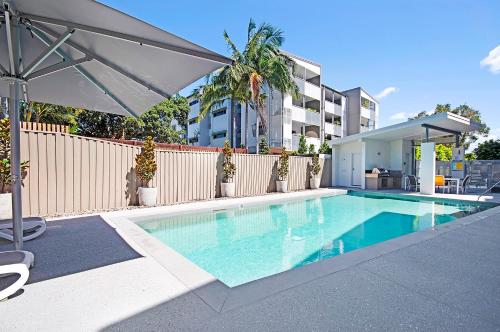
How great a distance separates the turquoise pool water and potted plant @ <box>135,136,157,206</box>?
49.3 inches

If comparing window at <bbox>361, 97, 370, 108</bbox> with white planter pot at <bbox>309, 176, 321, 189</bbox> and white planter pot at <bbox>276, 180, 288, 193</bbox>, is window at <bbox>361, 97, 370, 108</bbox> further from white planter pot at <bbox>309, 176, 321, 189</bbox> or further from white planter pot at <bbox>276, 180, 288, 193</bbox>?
white planter pot at <bbox>276, 180, 288, 193</bbox>

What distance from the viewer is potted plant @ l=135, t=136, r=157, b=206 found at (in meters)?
7.93

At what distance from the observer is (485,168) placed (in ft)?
44.5

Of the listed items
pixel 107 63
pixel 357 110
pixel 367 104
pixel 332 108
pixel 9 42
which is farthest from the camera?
pixel 367 104

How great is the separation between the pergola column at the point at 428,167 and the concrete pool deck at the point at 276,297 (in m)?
8.91

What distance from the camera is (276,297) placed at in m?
2.46

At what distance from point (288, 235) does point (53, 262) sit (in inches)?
182

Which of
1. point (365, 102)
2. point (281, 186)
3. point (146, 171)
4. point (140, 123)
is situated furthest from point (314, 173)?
point (365, 102)

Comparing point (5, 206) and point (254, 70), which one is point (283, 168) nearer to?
point (254, 70)

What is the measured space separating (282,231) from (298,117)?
59.3 feet

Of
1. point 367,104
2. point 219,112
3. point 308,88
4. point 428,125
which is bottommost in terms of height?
point 428,125

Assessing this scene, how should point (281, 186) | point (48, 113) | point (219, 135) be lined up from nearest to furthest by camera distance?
point (281, 186), point (48, 113), point (219, 135)

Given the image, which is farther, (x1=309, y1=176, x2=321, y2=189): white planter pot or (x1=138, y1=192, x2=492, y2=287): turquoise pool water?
(x1=309, y1=176, x2=321, y2=189): white planter pot

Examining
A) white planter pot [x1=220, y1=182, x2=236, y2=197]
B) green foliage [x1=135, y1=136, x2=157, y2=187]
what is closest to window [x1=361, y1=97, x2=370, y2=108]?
white planter pot [x1=220, y1=182, x2=236, y2=197]
